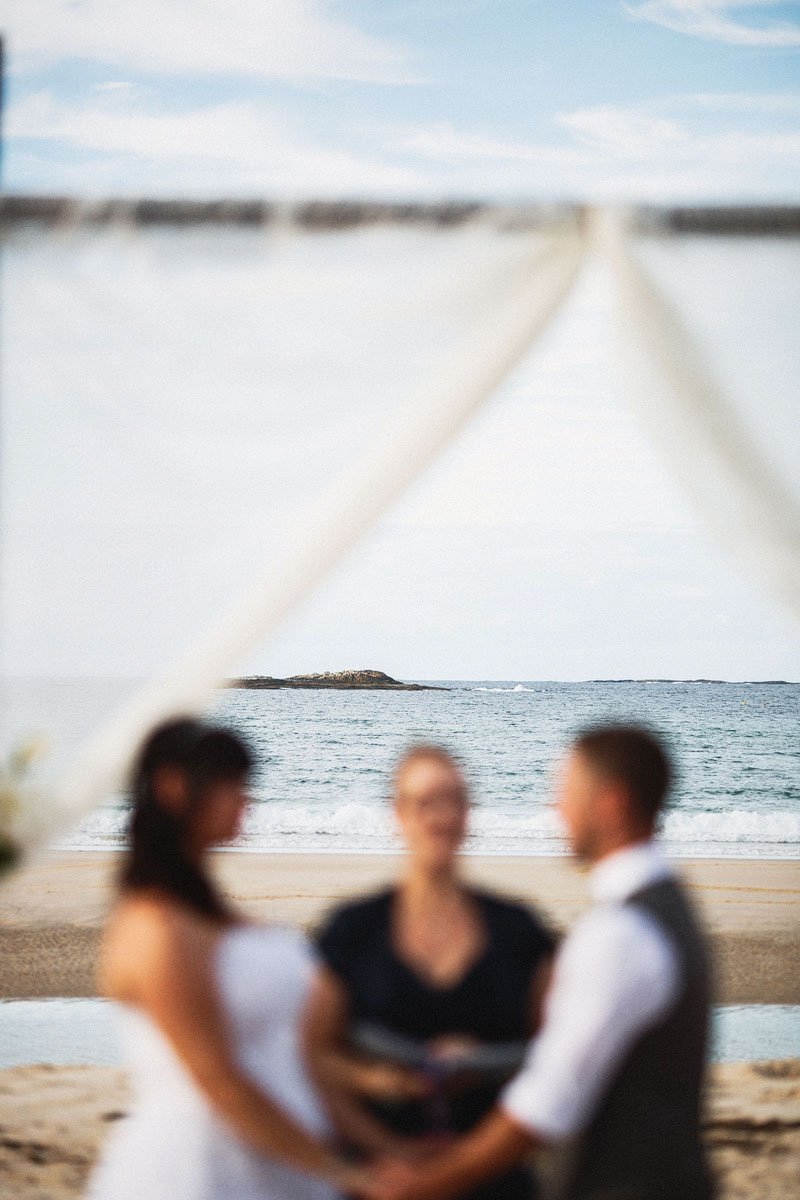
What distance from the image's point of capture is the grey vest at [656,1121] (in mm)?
1847

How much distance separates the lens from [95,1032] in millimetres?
6270

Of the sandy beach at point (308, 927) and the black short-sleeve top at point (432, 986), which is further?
the sandy beach at point (308, 927)

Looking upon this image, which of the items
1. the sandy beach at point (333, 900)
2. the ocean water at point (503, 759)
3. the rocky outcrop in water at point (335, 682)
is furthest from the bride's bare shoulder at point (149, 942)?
the rocky outcrop in water at point (335, 682)

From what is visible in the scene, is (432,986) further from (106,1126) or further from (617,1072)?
(106,1126)

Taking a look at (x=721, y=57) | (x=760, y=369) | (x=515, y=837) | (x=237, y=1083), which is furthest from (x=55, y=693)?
(x=721, y=57)

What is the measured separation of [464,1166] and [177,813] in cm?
71

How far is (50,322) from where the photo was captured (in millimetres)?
2510

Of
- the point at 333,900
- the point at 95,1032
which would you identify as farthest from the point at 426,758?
the point at 333,900

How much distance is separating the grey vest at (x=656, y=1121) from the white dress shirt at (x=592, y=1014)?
2 centimetres

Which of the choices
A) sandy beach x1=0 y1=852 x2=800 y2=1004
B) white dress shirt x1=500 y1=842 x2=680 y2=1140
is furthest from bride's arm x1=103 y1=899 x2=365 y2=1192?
sandy beach x1=0 y1=852 x2=800 y2=1004

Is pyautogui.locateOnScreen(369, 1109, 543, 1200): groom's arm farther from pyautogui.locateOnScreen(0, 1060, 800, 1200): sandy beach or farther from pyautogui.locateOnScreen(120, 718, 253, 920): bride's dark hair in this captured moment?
pyautogui.locateOnScreen(0, 1060, 800, 1200): sandy beach

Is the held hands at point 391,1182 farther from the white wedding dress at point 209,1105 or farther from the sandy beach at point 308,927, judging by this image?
the sandy beach at point 308,927

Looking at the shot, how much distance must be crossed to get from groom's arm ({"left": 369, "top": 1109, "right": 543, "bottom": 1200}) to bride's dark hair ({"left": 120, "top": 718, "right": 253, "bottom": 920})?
0.49 m

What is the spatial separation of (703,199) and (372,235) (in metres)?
0.67
